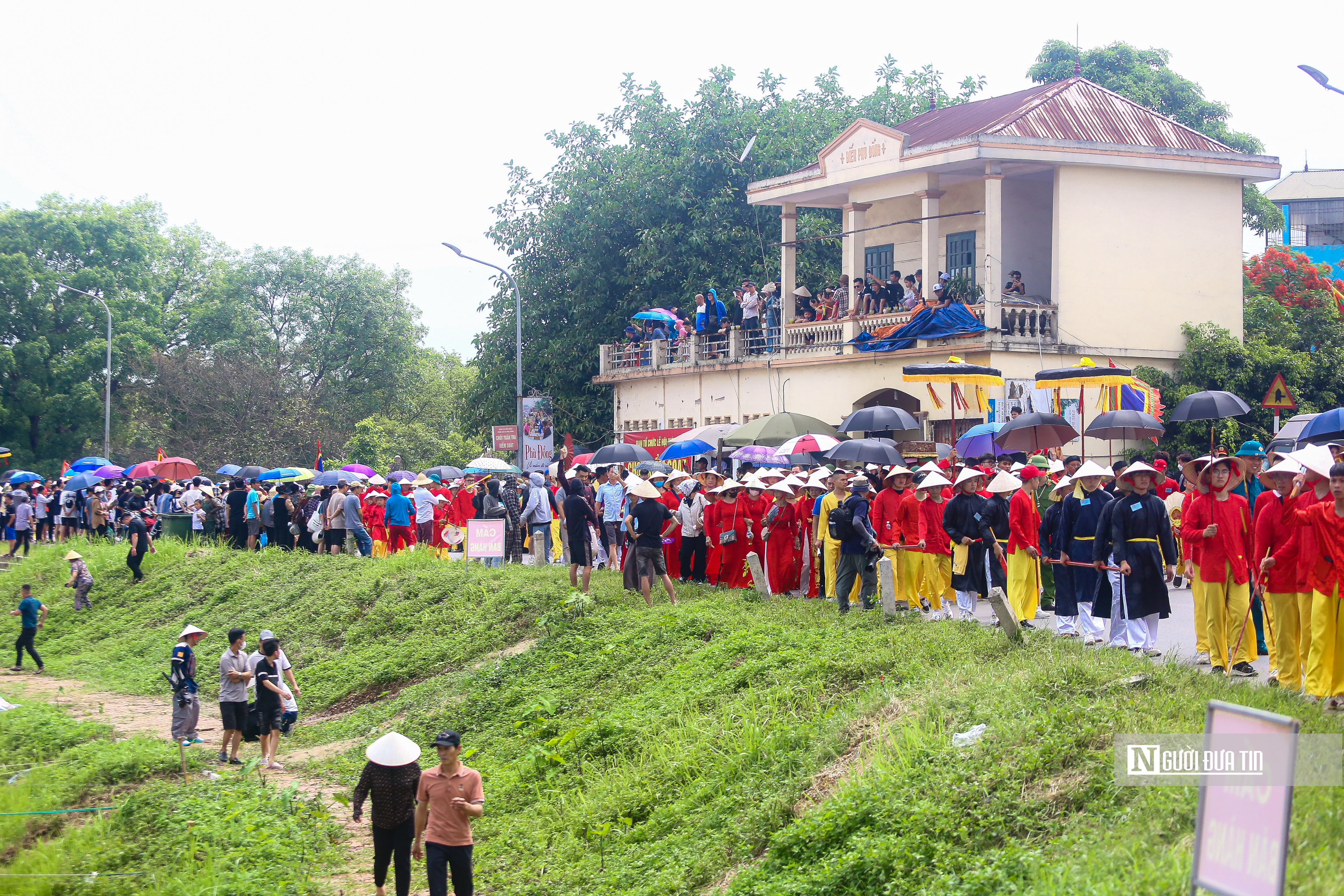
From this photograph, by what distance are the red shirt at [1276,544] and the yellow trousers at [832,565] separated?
654cm

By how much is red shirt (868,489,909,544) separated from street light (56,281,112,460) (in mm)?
37289

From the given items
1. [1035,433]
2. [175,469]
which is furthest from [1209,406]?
[175,469]

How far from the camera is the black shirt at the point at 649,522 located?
17.1m

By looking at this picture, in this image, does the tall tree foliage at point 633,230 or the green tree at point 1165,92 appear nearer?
the tall tree foliage at point 633,230

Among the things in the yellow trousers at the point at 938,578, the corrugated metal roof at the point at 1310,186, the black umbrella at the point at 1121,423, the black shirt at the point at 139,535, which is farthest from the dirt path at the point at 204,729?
the corrugated metal roof at the point at 1310,186

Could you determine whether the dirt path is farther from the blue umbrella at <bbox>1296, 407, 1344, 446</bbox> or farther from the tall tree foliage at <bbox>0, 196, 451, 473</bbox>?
the tall tree foliage at <bbox>0, 196, 451, 473</bbox>

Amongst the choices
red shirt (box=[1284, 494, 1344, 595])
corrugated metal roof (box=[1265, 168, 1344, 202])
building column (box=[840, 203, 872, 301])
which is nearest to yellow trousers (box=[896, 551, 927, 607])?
red shirt (box=[1284, 494, 1344, 595])

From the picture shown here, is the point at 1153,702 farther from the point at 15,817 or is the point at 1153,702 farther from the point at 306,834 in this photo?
the point at 15,817

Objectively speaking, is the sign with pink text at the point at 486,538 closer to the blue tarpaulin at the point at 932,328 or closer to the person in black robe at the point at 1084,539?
the blue tarpaulin at the point at 932,328

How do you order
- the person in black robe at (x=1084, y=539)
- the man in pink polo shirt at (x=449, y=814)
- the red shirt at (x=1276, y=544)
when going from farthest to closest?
the person in black robe at (x=1084, y=539) → the red shirt at (x=1276, y=544) → the man in pink polo shirt at (x=449, y=814)

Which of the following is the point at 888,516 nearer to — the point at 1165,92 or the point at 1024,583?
the point at 1024,583

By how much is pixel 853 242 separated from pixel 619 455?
1022 centimetres

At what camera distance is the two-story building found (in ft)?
85.6

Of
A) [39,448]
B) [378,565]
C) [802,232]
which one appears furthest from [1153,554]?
[39,448]
